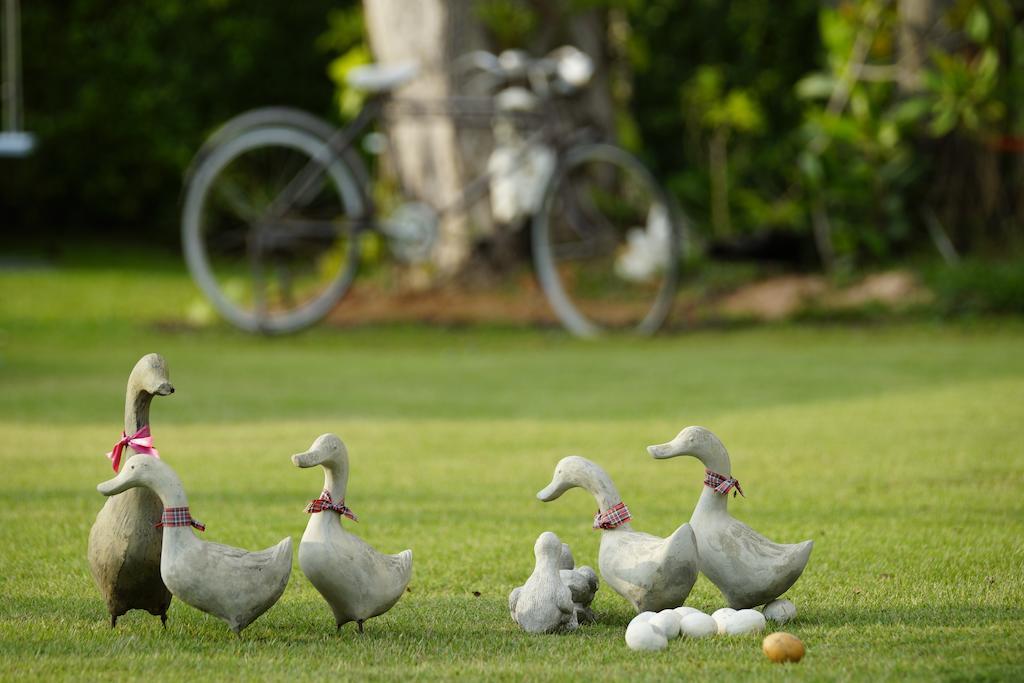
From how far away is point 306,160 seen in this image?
914cm

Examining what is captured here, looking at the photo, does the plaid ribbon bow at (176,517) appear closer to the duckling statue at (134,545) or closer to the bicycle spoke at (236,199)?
the duckling statue at (134,545)

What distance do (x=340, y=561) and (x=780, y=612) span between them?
845mm

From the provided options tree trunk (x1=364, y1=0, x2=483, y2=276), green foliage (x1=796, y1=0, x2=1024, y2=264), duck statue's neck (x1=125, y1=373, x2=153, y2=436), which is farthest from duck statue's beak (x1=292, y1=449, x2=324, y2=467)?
green foliage (x1=796, y1=0, x2=1024, y2=264)

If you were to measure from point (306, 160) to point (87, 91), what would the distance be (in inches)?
171

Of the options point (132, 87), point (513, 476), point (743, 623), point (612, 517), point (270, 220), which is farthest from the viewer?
point (132, 87)

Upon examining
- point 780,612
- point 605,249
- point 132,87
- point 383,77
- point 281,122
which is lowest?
point 780,612

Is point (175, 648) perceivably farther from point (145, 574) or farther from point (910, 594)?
point (910, 594)

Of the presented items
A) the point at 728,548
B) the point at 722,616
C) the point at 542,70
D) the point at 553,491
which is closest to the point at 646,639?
the point at 722,616

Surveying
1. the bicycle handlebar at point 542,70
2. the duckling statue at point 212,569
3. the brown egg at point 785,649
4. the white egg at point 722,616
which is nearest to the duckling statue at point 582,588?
the white egg at point 722,616

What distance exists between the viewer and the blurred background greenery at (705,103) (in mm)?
8430

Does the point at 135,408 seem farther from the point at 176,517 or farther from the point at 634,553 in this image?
the point at 634,553

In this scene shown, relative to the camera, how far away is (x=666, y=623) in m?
2.52

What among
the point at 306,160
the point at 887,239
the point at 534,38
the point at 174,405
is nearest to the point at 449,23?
the point at 534,38

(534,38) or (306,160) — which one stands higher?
(534,38)
